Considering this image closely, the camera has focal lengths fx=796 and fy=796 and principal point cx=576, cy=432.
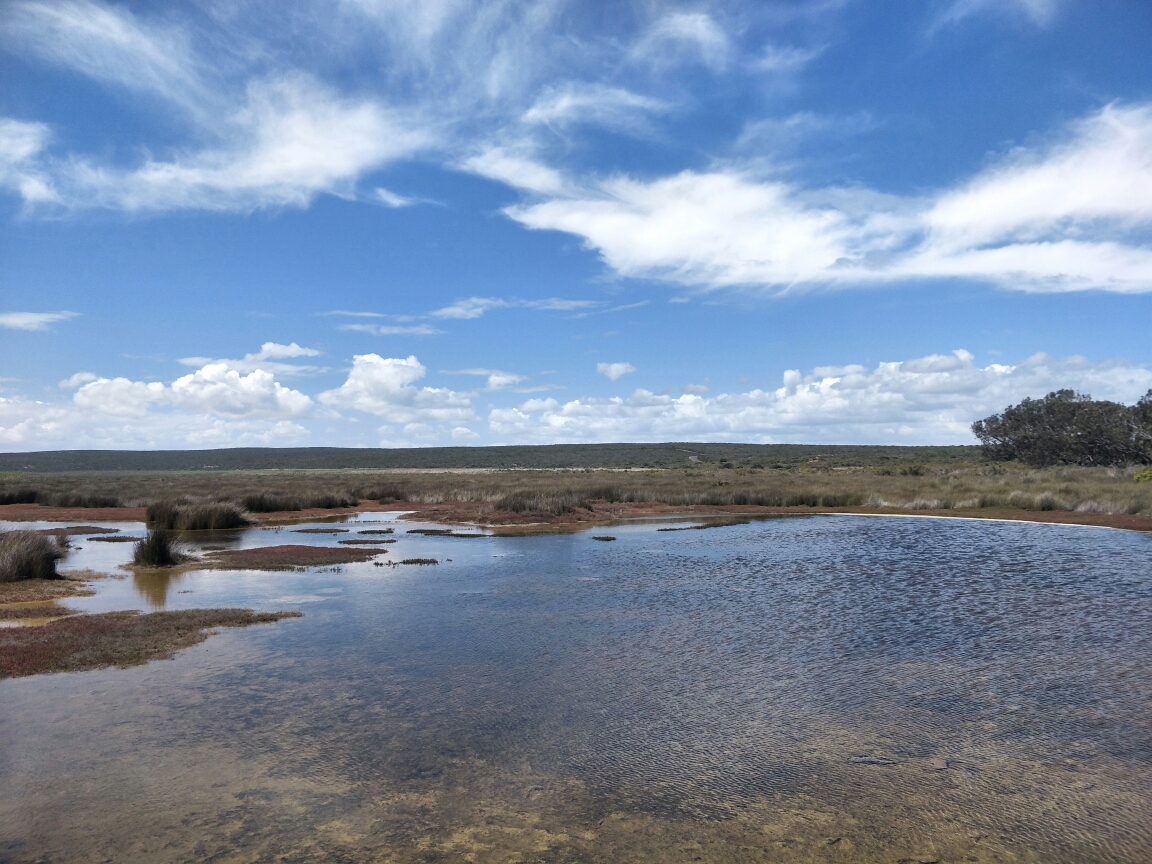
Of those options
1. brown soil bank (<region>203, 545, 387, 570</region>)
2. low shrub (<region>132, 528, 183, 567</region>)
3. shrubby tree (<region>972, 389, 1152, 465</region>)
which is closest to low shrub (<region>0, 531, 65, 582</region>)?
low shrub (<region>132, 528, 183, 567</region>)

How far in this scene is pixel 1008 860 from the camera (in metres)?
5.81

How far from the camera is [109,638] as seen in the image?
12.2m

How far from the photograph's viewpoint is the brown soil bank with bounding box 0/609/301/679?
1104 cm

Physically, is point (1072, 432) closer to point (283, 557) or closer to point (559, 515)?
point (559, 515)

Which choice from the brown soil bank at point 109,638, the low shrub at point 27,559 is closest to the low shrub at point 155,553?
the low shrub at point 27,559

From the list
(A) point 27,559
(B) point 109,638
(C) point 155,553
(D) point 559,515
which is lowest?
(B) point 109,638

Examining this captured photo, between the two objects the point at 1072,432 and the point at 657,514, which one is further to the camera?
the point at 1072,432

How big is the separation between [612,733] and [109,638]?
8484 millimetres

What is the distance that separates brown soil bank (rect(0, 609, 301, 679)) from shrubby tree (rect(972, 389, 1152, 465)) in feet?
208

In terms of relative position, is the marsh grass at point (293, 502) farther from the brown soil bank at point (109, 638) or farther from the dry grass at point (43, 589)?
the brown soil bank at point (109, 638)

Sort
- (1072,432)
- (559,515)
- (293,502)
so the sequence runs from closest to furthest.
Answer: (559,515)
(293,502)
(1072,432)

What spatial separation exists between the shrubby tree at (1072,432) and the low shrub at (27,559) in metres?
65.0

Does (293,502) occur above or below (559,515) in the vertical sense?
above

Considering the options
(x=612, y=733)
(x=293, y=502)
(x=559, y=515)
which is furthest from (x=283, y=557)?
(x=293, y=502)
